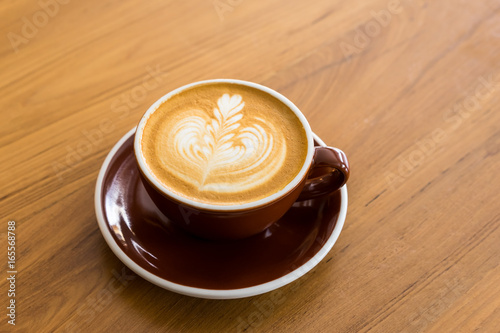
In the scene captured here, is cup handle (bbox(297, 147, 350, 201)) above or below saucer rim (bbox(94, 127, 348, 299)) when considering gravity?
above

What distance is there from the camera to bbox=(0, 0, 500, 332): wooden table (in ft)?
2.42

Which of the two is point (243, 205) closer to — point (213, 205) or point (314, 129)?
point (213, 205)

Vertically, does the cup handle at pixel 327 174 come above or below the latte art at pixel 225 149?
above

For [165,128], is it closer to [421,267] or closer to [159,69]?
[159,69]

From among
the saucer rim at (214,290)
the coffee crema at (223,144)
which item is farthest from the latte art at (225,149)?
the saucer rim at (214,290)

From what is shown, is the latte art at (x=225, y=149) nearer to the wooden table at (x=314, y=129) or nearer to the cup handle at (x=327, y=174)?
the cup handle at (x=327, y=174)

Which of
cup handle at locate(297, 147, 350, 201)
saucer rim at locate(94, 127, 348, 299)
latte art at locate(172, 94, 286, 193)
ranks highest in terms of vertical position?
cup handle at locate(297, 147, 350, 201)

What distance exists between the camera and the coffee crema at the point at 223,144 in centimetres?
72

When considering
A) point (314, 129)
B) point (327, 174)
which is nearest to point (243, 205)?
point (327, 174)

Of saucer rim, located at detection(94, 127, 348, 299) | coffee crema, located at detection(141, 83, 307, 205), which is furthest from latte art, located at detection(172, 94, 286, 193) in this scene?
saucer rim, located at detection(94, 127, 348, 299)

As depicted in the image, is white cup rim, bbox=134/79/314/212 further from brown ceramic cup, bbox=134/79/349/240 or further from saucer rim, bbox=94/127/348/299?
saucer rim, bbox=94/127/348/299

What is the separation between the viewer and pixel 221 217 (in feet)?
2.25

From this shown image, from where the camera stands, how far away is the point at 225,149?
761mm

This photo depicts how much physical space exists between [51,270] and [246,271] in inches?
11.2
